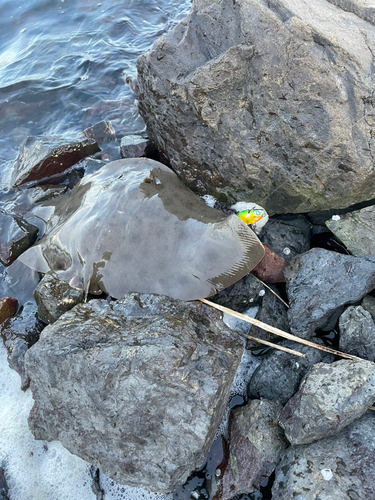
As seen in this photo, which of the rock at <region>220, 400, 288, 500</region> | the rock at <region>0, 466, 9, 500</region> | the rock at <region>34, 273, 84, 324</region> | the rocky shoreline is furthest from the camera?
the rock at <region>34, 273, 84, 324</region>

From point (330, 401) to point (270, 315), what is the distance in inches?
37.3

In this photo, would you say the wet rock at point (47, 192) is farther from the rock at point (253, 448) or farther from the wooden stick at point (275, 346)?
Result: the rock at point (253, 448)

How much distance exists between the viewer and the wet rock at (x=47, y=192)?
→ 4621mm

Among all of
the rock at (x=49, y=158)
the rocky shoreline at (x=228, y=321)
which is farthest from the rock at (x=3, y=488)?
the rock at (x=49, y=158)

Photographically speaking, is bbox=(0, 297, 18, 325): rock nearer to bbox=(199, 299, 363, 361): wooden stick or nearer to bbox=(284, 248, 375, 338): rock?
bbox=(199, 299, 363, 361): wooden stick

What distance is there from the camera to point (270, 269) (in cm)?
331

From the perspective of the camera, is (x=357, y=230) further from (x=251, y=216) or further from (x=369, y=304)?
(x=251, y=216)

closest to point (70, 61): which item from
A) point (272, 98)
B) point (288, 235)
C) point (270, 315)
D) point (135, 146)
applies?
point (135, 146)

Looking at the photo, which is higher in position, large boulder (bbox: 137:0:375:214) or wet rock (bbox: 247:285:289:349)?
large boulder (bbox: 137:0:375:214)

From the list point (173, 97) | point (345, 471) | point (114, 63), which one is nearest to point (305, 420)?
point (345, 471)

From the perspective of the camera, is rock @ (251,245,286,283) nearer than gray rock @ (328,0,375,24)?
Yes

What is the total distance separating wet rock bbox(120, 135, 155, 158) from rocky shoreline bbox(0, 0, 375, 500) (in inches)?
10.4

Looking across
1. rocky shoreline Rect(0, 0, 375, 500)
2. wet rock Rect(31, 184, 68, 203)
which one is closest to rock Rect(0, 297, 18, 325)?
rocky shoreline Rect(0, 0, 375, 500)

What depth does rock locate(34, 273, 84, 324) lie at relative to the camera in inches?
128
